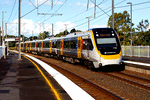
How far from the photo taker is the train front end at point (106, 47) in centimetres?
1652

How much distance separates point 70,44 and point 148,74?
400 inches

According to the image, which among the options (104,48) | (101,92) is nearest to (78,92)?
(101,92)

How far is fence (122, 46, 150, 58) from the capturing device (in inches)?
1395

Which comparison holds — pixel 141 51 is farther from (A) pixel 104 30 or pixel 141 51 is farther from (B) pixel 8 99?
(B) pixel 8 99

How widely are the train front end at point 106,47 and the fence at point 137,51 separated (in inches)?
750

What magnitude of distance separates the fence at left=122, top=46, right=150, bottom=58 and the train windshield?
62.1 feet

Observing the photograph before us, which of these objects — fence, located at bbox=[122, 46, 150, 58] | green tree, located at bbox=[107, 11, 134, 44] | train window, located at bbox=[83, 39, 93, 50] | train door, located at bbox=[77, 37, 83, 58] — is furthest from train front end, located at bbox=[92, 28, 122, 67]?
green tree, located at bbox=[107, 11, 134, 44]

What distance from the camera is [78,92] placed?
31.7 ft

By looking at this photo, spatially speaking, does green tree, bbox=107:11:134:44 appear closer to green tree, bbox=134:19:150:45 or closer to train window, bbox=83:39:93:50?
green tree, bbox=134:19:150:45

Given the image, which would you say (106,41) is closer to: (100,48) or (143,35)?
(100,48)

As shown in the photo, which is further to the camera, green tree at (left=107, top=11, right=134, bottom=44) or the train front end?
green tree at (left=107, top=11, right=134, bottom=44)

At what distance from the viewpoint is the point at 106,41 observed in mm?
17391

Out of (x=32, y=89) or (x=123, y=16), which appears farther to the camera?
(x=123, y=16)

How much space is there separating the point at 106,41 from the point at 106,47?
63cm
